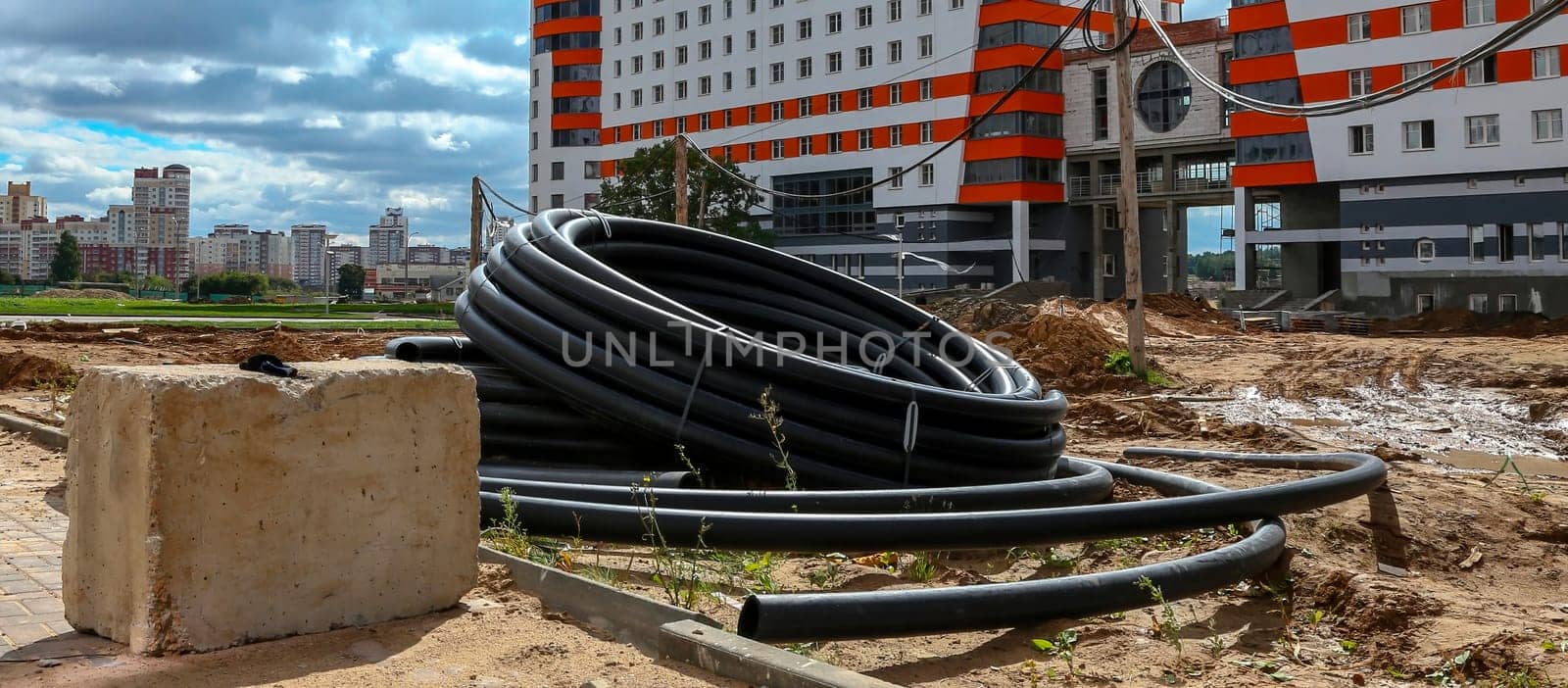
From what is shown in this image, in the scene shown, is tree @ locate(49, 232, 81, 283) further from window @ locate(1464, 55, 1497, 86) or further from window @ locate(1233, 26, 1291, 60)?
window @ locate(1464, 55, 1497, 86)

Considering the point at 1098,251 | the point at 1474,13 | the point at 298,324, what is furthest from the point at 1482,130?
the point at 298,324

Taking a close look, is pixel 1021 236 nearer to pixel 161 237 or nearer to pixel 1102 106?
pixel 1102 106

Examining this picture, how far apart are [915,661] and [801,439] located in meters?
2.35

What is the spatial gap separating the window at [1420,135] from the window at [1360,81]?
195 cm

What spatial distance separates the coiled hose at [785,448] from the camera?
14.4 feet

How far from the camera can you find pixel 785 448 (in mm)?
6195

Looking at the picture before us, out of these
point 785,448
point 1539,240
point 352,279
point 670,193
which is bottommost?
point 785,448

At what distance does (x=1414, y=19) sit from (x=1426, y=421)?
30778 millimetres

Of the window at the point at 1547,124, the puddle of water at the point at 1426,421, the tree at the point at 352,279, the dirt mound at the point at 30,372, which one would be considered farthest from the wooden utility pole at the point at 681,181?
the tree at the point at 352,279

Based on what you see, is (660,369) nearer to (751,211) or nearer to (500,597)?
(500,597)

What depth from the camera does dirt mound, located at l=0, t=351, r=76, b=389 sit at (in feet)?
48.5

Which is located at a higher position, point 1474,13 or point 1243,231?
point 1474,13

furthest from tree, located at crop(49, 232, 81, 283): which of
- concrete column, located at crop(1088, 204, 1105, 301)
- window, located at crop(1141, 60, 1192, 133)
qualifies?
window, located at crop(1141, 60, 1192, 133)

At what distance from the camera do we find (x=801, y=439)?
6129 mm
